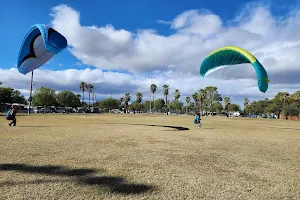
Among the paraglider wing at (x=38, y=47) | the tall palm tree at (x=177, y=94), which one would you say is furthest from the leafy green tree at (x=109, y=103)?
the paraglider wing at (x=38, y=47)

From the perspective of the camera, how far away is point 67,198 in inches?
199

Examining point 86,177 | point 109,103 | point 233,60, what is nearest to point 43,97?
point 109,103

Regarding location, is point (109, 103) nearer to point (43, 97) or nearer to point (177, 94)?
point (177, 94)

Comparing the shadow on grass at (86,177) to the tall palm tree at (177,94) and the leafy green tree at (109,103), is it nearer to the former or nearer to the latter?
the leafy green tree at (109,103)

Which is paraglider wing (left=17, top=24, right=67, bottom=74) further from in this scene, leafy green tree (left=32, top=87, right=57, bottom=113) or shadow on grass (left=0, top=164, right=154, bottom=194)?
leafy green tree (left=32, top=87, right=57, bottom=113)

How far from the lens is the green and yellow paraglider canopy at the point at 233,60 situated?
1864 centimetres

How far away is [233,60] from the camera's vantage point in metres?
21.6

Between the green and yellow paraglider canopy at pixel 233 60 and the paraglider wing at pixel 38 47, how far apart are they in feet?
45.6

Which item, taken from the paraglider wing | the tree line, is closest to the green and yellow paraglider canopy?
the paraglider wing

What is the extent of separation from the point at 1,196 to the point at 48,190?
3.22 ft

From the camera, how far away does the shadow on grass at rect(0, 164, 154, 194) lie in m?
5.72

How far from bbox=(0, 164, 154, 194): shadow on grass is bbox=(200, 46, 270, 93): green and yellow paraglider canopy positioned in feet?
53.8

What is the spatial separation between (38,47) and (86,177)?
1763cm

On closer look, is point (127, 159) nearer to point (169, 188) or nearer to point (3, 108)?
point (169, 188)
